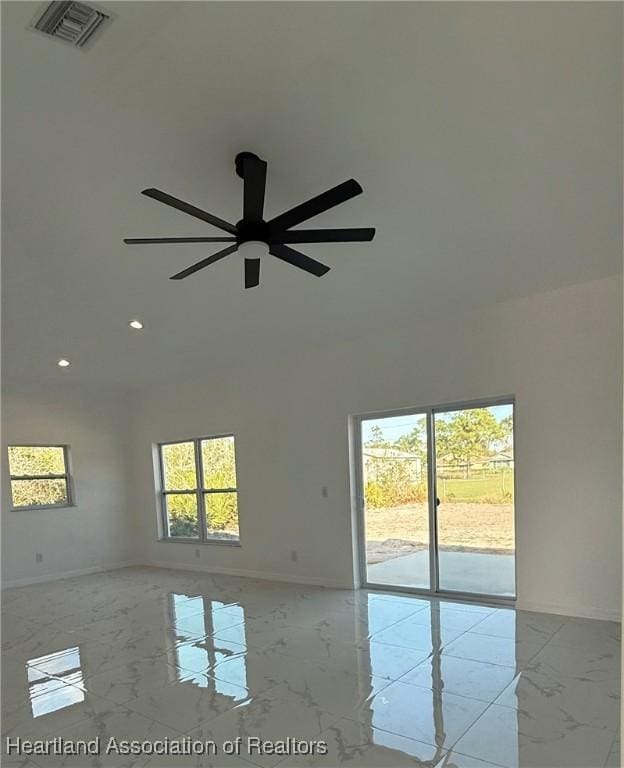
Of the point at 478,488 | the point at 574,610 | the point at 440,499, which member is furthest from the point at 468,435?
the point at 574,610

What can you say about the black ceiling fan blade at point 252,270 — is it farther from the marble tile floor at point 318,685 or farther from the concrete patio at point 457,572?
the concrete patio at point 457,572

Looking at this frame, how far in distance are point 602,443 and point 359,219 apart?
2668 millimetres

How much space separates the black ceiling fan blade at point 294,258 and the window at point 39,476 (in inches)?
221

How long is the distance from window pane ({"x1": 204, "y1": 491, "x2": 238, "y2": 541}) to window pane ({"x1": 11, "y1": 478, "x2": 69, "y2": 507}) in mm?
2103

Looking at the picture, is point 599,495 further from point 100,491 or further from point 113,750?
point 100,491

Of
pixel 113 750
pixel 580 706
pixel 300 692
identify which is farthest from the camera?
pixel 300 692

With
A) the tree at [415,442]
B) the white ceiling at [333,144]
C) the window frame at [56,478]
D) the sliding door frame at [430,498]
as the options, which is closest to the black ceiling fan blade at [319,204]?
the white ceiling at [333,144]

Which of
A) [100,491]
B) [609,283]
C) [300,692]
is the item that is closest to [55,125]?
[300,692]

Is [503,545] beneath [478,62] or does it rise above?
beneath

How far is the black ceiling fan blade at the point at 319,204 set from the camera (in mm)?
2337

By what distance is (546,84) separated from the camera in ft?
8.22

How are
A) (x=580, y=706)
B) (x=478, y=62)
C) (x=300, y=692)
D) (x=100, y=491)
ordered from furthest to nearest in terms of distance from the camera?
(x=100, y=491) → (x=300, y=692) → (x=580, y=706) → (x=478, y=62)

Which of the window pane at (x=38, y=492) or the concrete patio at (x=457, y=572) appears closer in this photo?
the concrete patio at (x=457, y=572)

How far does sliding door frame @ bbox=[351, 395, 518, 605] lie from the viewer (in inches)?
191
